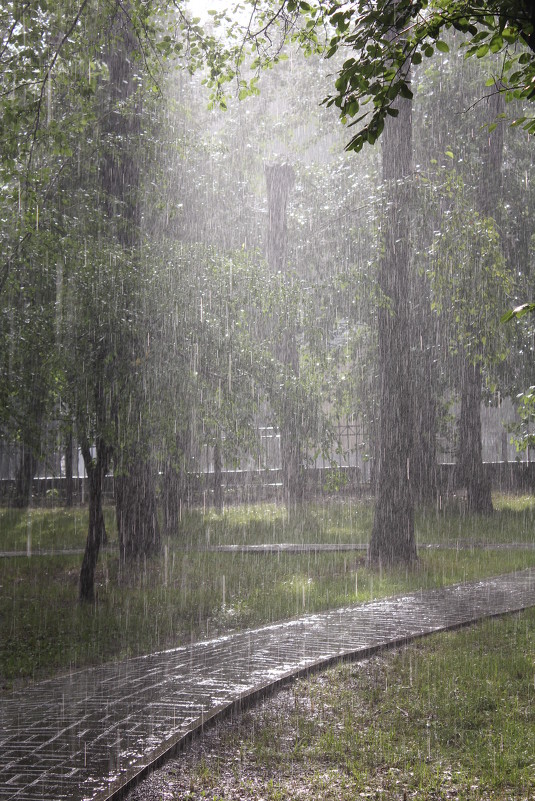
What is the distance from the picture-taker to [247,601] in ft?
34.4

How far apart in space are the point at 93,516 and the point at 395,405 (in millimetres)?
4834

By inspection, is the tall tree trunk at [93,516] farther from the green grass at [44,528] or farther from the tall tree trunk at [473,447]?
the tall tree trunk at [473,447]

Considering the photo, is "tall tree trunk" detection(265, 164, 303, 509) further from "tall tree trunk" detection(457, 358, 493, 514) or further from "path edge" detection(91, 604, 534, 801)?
"path edge" detection(91, 604, 534, 801)

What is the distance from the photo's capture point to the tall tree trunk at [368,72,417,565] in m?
13.0

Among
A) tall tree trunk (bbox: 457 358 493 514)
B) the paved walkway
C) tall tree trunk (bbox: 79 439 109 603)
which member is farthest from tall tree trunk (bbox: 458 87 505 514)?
tall tree trunk (bbox: 79 439 109 603)

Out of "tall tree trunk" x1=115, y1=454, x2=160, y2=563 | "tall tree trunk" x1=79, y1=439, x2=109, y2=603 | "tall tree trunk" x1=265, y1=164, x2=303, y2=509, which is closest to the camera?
"tall tree trunk" x1=79, y1=439, x2=109, y2=603

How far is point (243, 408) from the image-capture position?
10.9 meters

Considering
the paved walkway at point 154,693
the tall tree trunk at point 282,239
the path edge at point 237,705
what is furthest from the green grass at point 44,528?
the path edge at point 237,705

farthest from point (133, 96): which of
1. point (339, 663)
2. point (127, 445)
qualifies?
point (339, 663)

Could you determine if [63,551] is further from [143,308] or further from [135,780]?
[135,780]

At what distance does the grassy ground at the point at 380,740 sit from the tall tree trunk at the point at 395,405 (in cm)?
Answer: 591

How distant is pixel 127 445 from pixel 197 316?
6.05ft

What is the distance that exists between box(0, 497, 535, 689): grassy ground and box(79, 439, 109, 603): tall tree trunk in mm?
259

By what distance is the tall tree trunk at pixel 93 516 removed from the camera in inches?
416
